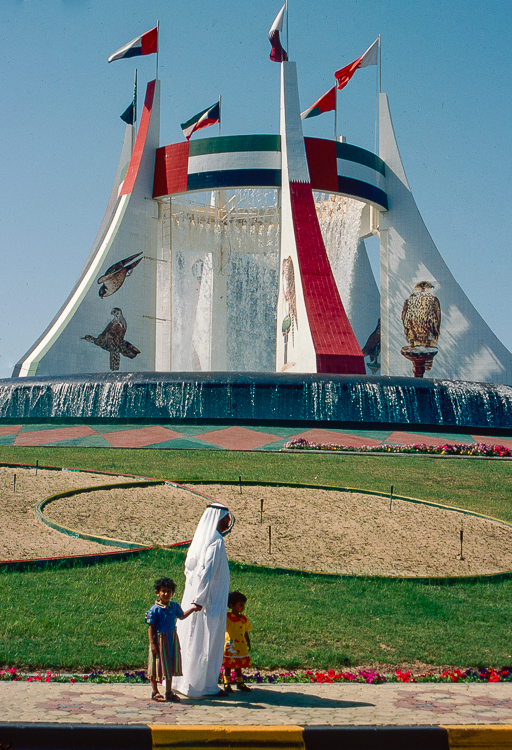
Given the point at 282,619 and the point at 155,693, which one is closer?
the point at 155,693

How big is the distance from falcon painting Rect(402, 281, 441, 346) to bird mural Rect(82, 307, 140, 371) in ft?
27.5

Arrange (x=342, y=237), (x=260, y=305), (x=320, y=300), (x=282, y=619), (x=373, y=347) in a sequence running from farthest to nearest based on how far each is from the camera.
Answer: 1. (x=260, y=305)
2. (x=342, y=237)
3. (x=373, y=347)
4. (x=320, y=300)
5. (x=282, y=619)

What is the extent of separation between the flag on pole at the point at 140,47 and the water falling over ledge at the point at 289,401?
12708 millimetres

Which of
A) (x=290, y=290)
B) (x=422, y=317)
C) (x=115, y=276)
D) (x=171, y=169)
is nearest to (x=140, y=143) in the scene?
(x=171, y=169)

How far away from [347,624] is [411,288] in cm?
1980

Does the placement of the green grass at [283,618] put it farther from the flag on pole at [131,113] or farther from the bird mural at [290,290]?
the flag on pole at [131,113]

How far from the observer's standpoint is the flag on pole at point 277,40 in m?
23.0

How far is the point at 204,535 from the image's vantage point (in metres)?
3.86

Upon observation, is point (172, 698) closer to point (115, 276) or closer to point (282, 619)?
point (282, 619)

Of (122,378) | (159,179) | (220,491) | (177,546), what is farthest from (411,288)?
(177,546)

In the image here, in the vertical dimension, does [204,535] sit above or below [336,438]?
below

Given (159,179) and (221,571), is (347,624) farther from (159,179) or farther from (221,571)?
(159,179)

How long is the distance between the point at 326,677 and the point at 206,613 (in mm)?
754

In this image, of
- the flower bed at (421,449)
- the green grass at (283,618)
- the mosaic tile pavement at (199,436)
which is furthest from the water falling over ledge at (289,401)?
the green grass at (283,618)
